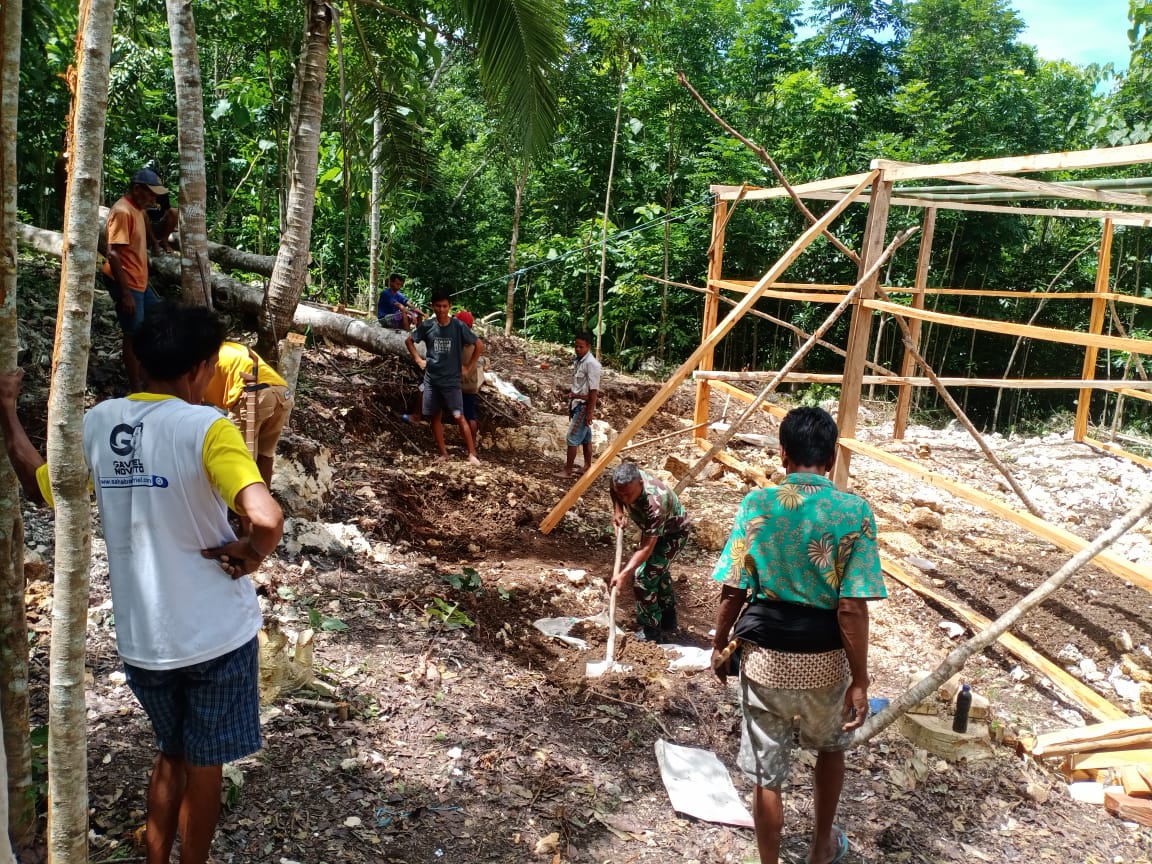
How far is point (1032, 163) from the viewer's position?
13.6 ft

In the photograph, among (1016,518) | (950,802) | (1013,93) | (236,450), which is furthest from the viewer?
(1013,93)

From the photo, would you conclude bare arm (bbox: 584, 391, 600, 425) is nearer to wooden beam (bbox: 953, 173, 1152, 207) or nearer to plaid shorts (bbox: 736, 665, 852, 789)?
wooden beam (bbox: 953, 173, 1152, 207)

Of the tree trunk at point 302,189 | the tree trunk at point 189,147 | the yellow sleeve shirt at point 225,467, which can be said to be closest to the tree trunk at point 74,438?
the yellow sleeve shirt at point 225,467

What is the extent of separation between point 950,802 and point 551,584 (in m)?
2.55

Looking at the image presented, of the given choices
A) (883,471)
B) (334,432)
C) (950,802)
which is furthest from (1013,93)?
(950,802)

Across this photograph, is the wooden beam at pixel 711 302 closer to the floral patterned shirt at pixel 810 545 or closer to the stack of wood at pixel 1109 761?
the stack of wood at pixel 1109 761

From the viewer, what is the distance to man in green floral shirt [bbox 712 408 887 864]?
2.27 meters

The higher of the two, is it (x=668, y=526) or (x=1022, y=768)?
(x=668, y=526)

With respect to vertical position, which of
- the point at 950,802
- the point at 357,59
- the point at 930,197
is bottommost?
the point at 950,802

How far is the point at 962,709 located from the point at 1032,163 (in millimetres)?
2719

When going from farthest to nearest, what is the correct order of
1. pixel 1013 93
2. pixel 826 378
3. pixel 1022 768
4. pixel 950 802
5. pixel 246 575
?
pixel 1013 93, pixel 826 378, pixel 1022 768, pixel 950 802, pixel 246 575

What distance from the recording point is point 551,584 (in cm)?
512

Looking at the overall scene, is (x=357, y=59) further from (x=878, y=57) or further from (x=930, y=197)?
(x=878, y=57)

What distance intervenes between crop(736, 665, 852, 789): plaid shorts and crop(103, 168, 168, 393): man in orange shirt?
4320mm
